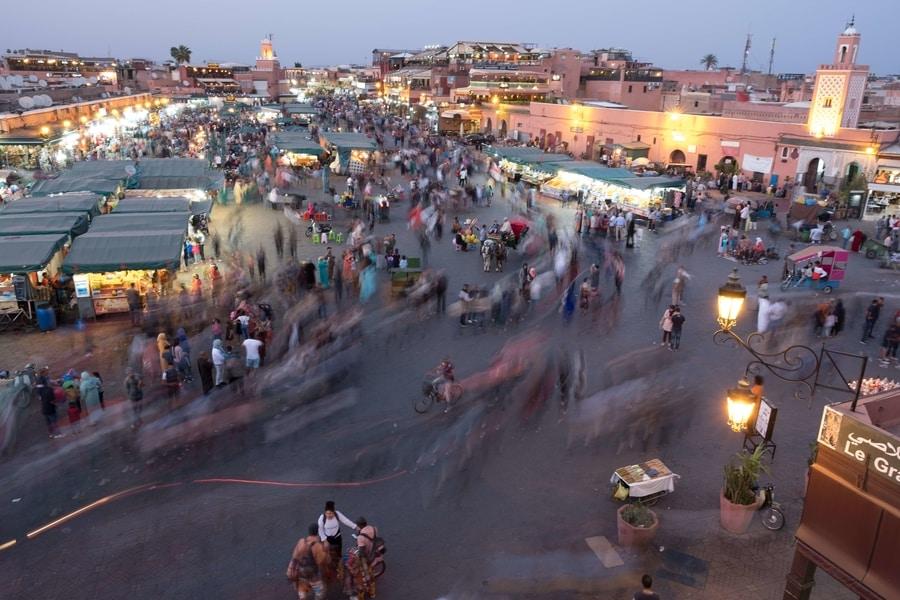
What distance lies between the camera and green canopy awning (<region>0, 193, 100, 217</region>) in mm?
17750

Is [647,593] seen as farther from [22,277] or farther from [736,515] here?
[22,277]

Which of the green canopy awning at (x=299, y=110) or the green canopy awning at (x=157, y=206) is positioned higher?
the green canopy awning at (x=299, y=110)

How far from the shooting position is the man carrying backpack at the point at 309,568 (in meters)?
6.39

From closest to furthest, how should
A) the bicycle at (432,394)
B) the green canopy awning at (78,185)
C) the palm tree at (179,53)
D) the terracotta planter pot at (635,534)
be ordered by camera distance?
the terracotta planter pot at (635,534), the bicycle at (432,394), the green canopy awning at (78,185), the palm tree at (179,53)

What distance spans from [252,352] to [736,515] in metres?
8.22

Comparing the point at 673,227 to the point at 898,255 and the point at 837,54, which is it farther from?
A: the point at 837,54

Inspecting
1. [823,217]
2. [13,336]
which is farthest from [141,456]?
[823,217]

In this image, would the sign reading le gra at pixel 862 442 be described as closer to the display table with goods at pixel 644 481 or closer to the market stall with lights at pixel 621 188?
the display table with goods at pixel 644 481

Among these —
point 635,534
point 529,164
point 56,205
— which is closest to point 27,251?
point 56,205

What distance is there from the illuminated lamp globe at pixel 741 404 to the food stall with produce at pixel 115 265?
39.8ft

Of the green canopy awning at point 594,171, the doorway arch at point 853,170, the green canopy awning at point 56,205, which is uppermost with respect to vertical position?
the doorway arch at point 853,170

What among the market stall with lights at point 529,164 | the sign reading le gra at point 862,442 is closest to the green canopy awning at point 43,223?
the sign reading le gra at point 862,442

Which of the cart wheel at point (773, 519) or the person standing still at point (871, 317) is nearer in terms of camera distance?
the cart wheel at point (773, 519)

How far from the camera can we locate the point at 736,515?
757cm
